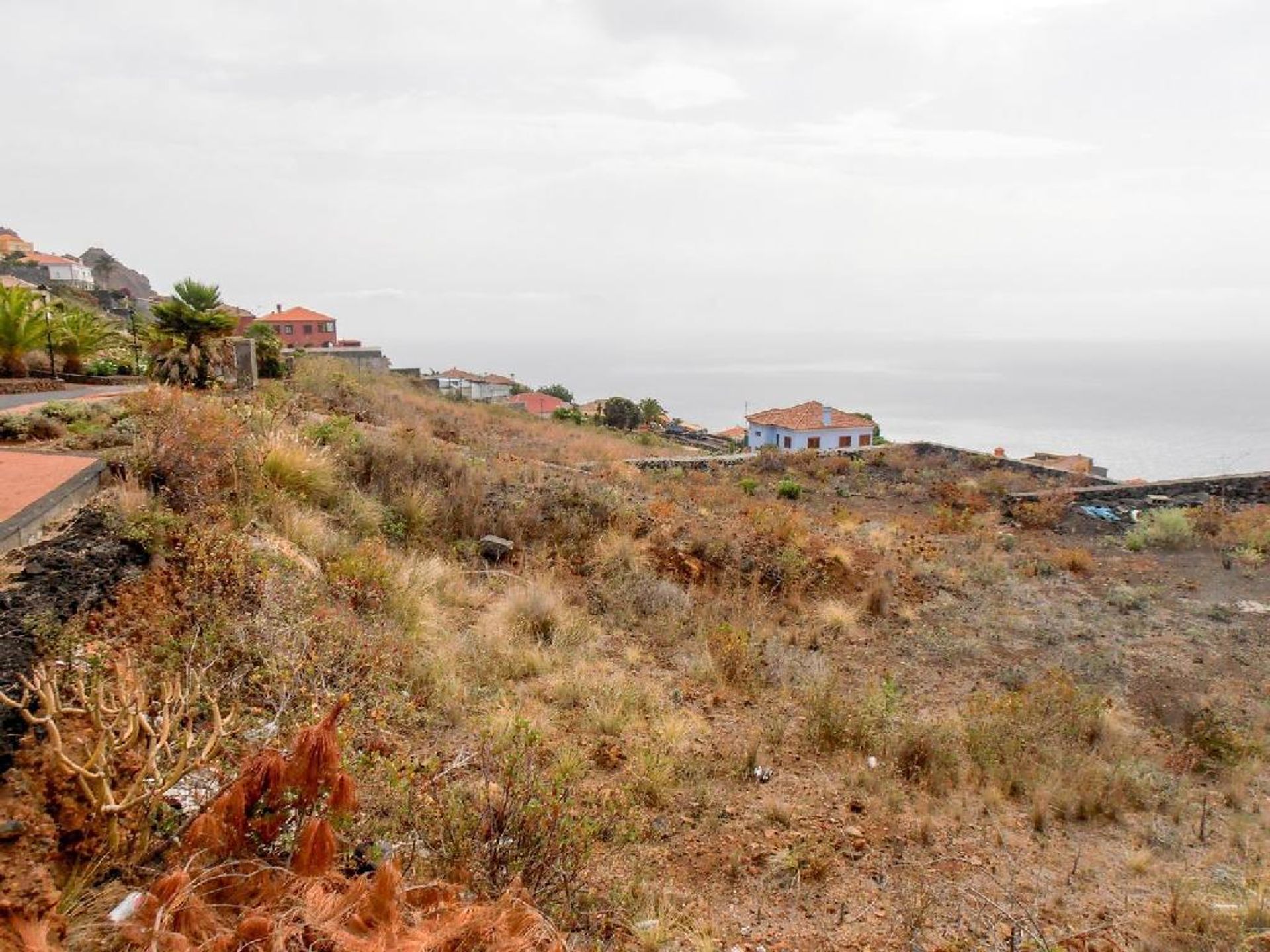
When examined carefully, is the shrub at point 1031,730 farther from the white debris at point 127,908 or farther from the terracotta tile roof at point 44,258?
the terracotta tile roof at point 44,258

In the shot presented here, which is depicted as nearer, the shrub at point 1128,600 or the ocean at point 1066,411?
the shrub at point 1128,600

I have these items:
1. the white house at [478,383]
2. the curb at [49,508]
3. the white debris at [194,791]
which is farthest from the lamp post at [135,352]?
the white house at [478,383]

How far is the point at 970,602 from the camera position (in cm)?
900

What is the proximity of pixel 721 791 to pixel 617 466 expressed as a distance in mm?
10788

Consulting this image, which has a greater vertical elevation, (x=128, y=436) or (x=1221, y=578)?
(x=128, y=436)

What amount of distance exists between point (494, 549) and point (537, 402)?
170 ft

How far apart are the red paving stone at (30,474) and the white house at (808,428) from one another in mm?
27136

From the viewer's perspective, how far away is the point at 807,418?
32125 millimetres

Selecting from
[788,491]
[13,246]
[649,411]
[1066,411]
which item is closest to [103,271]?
[13,246]

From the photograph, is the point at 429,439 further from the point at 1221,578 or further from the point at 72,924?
the point at 1221,578

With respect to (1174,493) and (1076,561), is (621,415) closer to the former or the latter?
(1174,493)

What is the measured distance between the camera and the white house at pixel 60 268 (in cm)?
5909

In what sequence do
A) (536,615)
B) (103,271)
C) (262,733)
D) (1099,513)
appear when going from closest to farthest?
(262,733), (536,615), (1099,513), (103,271)

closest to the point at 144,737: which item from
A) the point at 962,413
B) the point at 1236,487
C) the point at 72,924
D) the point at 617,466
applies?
the point at 72,924
